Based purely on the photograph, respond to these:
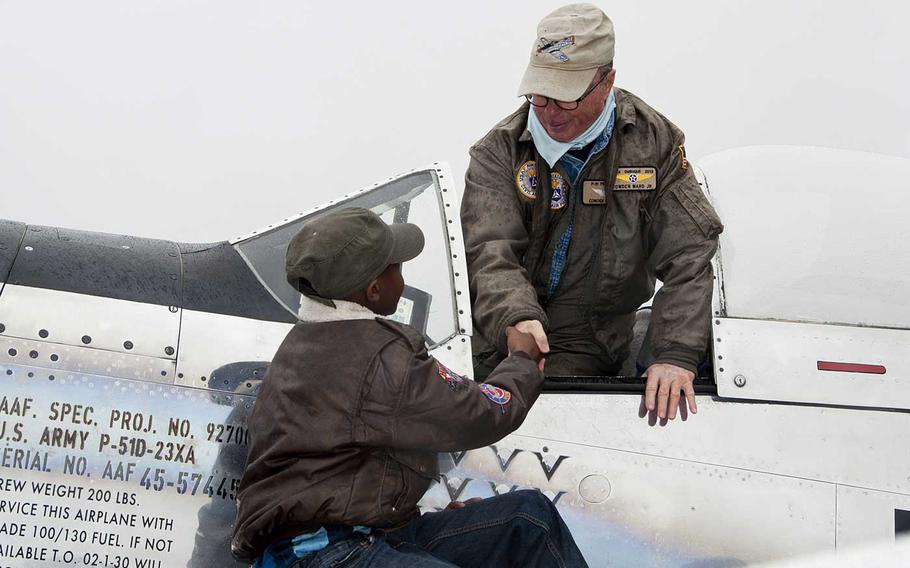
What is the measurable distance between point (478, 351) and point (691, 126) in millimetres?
5203

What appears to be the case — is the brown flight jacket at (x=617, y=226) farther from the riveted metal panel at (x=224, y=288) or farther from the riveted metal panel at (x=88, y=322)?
the riveted metal panel at (x=88, y=322)

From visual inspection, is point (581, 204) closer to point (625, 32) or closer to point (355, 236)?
point (355, 236)

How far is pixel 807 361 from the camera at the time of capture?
9.37 feet

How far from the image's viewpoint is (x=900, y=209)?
3160 mm

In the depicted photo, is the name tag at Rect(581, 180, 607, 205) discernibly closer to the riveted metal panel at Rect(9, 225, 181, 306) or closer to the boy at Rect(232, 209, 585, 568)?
the boy at Rect(232, 209, 585, 568)

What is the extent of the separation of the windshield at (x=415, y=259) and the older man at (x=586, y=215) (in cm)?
10

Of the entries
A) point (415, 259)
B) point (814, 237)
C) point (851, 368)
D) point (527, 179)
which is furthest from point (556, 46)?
point (851, 368)

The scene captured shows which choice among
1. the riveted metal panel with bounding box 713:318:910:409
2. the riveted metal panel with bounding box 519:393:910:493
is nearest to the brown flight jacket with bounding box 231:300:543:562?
the riveted metal panel with bounding box 519:393:910:493

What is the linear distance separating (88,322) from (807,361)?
2023mm

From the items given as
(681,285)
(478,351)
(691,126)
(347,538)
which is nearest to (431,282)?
(478,351)

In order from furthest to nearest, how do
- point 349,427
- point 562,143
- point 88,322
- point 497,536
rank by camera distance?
point 562,143
point 88,322
point 497,536
point 349,427

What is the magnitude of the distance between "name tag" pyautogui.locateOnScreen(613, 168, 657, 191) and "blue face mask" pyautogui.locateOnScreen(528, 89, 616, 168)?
14cm

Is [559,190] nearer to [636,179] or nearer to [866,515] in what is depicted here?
[636,179]

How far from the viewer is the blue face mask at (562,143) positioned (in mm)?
2986
